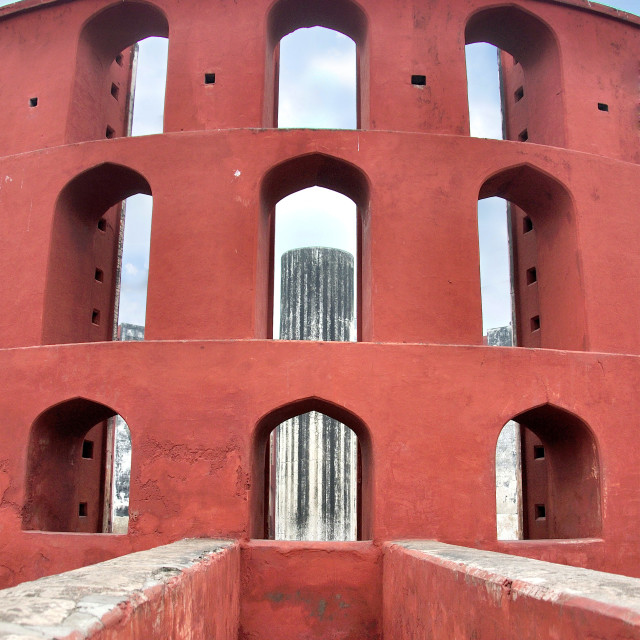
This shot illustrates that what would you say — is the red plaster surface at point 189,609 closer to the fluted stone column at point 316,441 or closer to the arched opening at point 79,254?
the arched opening at point 79,254

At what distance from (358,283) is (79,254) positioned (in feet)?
11.3

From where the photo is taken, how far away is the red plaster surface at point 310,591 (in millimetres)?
6443

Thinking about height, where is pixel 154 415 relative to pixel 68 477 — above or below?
above

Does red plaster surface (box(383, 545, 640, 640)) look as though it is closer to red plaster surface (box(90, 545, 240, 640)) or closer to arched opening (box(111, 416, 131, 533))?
red plaster surface (box(90, 545, 240, 640))

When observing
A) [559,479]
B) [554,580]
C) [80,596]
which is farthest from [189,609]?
[559,479]

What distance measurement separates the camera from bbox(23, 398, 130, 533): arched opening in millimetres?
7488

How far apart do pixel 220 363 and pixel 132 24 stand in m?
5.33

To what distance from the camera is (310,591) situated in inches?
257

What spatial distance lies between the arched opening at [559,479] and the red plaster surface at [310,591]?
7.83 ft

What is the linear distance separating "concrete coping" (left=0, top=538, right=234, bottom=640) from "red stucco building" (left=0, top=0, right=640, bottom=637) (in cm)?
269

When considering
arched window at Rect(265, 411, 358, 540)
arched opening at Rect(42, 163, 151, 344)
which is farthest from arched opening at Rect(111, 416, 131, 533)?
arched opening at Rect(42, 163, 151, 344)

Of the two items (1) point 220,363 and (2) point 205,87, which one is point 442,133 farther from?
(1) point 220,363

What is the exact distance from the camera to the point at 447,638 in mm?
4176

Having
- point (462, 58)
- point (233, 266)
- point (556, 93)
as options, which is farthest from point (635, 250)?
point (233, 266)
